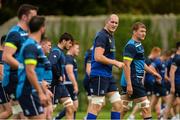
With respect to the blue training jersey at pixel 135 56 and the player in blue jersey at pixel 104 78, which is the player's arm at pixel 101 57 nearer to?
the player in blue jersey at pixel 104 78

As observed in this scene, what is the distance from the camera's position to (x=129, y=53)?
Answer: 17391mm

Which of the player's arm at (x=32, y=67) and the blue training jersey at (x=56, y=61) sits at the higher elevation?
the player's arm at (x=32, y=67)

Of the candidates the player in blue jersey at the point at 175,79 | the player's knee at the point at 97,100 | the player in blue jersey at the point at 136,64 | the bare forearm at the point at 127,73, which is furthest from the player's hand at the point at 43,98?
the player in blue jersey at the point at 175,79

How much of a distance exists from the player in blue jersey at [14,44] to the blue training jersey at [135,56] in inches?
132

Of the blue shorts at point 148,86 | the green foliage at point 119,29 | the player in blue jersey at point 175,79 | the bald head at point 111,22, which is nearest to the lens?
the bald head at point 111,22

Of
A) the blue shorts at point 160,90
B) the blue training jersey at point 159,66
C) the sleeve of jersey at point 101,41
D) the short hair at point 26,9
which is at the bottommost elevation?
the blue shorts at point 160,90

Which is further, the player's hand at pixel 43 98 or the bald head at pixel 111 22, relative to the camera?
the bald head at pixel 111 22

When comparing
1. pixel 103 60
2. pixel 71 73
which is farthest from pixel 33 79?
pixel 71 73

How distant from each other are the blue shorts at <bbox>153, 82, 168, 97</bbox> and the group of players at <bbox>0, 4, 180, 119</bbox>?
284cm

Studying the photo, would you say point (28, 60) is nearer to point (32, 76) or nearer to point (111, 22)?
point (32, 76)

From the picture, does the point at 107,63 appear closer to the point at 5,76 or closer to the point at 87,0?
the point at 5,76

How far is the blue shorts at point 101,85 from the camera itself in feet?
54.9

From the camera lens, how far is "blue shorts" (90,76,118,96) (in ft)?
54.9

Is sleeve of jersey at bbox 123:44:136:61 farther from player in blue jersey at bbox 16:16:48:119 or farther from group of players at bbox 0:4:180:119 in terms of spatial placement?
player in blue jersey at bbox 16:16:48:119
